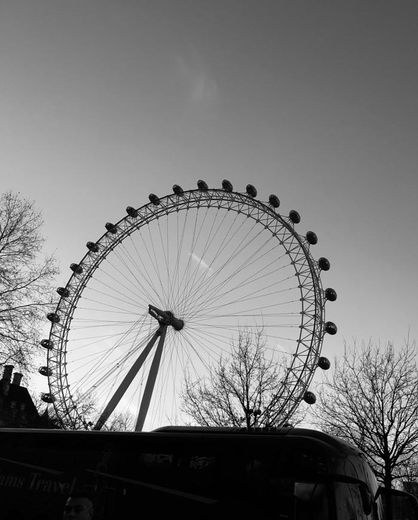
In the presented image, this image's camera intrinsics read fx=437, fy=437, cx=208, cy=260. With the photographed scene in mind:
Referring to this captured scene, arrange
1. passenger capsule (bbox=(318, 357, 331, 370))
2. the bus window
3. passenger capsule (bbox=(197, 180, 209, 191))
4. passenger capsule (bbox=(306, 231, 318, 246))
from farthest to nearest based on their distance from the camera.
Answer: passenger capsule (bbox=(197, 180, 209, 191)) < passenger capsule (bbox=(306, 231, 318, 246)) < passenger capsule (bbox=(318, 357, 331, 370)) < the bus window

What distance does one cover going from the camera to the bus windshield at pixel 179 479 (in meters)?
5.80

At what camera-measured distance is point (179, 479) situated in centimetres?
671

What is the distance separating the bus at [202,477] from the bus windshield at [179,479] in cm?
1

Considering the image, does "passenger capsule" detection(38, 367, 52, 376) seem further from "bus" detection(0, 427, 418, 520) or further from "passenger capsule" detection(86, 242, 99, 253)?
"bus" detection(0, 427, 418, 520)

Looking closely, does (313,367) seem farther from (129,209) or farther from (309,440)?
(129,209)

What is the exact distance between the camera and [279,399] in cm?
1788

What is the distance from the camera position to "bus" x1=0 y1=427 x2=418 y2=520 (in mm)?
5832

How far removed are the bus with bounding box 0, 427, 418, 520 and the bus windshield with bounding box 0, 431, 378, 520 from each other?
0.05ft

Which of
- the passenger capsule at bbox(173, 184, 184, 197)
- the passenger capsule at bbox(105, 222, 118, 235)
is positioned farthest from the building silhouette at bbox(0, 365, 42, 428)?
the passenger capsule at bbox(173, 184, 184, 197)

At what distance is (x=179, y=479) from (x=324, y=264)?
1476 centimetres

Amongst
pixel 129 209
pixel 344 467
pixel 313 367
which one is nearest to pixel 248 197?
pixel 129 209

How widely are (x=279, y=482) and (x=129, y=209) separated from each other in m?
21.5

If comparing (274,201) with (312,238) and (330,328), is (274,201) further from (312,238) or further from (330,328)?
(330,328)

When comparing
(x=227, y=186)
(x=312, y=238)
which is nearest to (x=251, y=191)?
(x=227, y=186)
